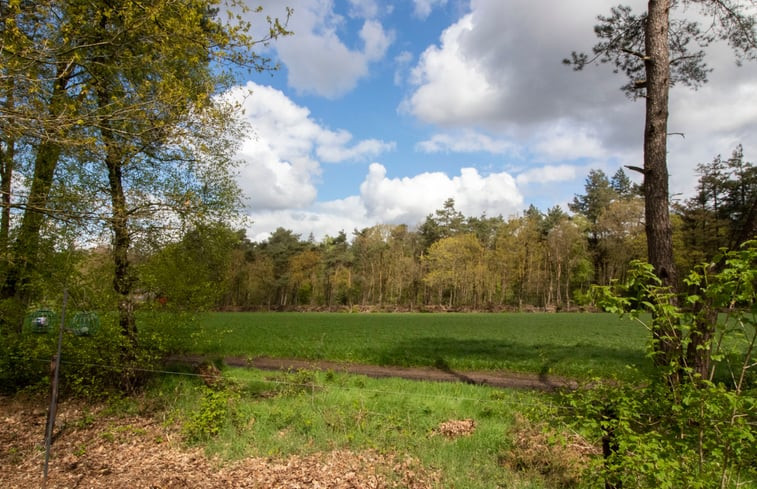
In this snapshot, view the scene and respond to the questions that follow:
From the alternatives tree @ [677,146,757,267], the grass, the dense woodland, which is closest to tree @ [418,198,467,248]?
the dense woodland

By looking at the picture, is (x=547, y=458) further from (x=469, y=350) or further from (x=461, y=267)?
(x=461, y=267)

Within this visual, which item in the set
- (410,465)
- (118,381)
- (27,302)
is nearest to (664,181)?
(410,465)

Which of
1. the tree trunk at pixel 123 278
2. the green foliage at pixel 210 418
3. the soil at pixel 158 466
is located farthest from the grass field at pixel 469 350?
the soil at pixel 158 466

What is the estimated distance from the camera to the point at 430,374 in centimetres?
1360

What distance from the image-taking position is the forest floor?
5.27 metres

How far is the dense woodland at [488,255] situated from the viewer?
4803 cm

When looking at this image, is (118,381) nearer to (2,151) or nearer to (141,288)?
(141,288)

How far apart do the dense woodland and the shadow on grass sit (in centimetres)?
2758

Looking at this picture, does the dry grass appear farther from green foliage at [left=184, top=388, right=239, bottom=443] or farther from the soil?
green foliage at [left=184, top=388, right=239, bottom=443]

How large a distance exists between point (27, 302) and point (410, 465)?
8.62 m

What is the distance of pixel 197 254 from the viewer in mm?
9969

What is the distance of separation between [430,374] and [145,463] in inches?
357

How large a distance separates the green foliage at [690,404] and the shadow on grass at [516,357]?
920 centimetres

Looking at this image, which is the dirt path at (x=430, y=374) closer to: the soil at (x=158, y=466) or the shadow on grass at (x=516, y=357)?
the shadow on grass at (x=516, y=357)
